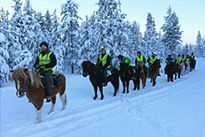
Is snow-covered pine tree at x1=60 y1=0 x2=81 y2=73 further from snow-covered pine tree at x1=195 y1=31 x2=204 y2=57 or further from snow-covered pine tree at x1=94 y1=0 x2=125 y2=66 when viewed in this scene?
snow-covered pine tree at x1=195 y1=31 x2=204 y2=57

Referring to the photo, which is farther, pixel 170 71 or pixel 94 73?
pixel 170 71

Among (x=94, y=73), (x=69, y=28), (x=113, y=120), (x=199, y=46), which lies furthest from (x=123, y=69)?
(x=199, y=46)

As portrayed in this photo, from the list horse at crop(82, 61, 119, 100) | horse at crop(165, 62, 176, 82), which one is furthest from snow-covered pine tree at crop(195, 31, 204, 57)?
horse at crop(82, 61, 119, 100)

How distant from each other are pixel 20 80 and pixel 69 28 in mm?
22355

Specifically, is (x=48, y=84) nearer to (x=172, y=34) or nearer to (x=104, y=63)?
(x=104, y=63)

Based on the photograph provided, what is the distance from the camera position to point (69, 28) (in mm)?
26031

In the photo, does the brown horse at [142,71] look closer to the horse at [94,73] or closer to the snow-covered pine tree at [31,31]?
the horse at [94,73]

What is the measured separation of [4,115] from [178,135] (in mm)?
6066

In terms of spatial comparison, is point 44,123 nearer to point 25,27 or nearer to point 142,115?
point 142,115

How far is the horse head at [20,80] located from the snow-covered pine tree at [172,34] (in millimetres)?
36841

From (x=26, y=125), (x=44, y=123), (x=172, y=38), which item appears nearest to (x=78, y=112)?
(x=44, y=123)

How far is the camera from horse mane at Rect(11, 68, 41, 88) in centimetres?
487

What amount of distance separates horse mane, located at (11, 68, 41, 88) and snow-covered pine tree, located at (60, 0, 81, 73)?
20825 millimetres

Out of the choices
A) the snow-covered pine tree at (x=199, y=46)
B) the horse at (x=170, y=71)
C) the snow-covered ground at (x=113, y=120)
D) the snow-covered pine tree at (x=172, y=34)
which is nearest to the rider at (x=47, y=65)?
the snow-covered ground at (x=113, y=120)
